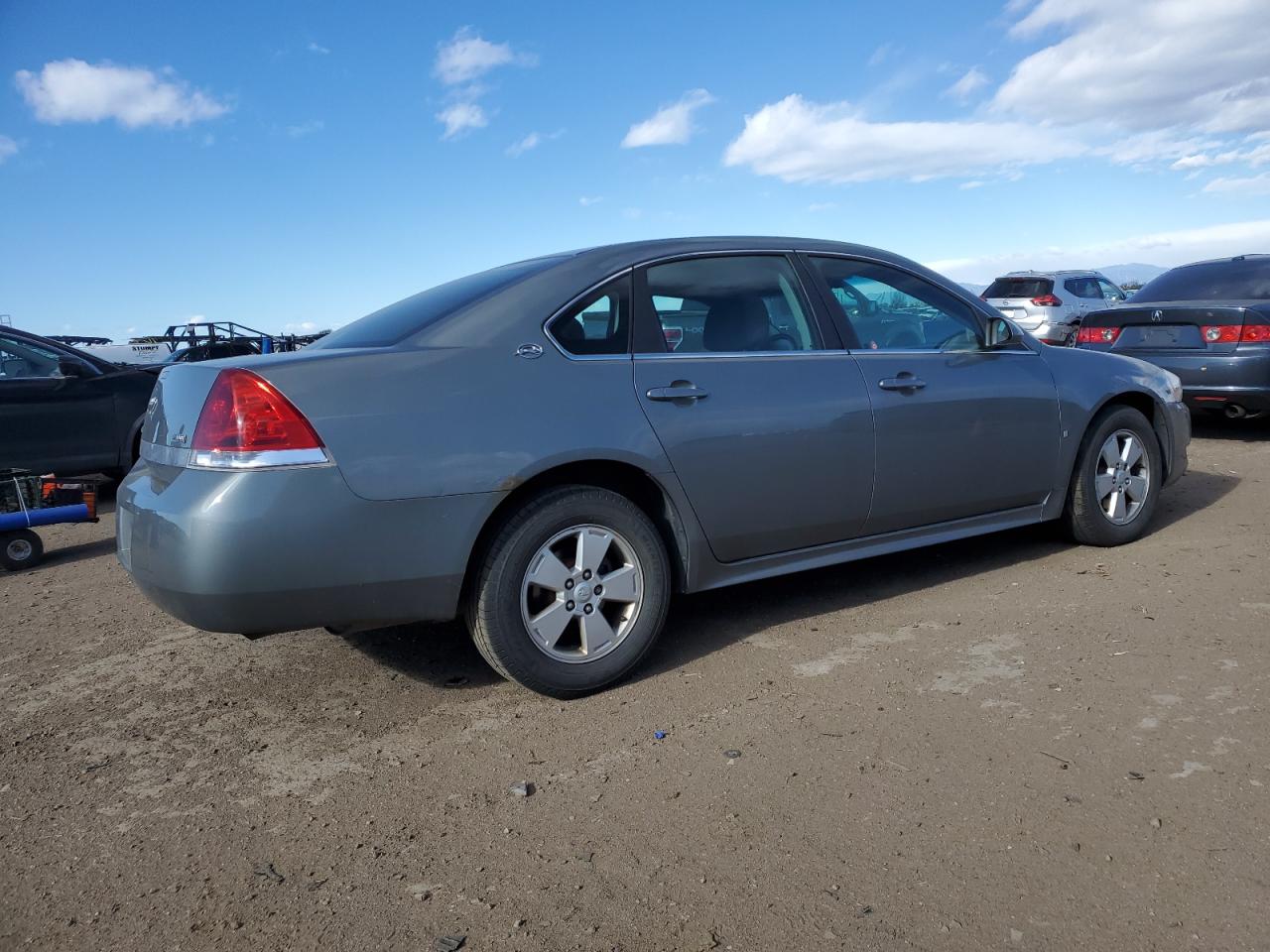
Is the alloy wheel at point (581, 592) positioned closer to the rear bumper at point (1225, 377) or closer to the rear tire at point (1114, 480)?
the rear tire at point (1114, 480)

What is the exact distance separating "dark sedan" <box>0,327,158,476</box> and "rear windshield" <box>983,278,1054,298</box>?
1494 cm

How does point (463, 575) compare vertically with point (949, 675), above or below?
above

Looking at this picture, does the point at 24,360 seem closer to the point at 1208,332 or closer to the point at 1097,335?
the point at 1097,335

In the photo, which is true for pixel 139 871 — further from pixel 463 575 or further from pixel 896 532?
pixel 896 532

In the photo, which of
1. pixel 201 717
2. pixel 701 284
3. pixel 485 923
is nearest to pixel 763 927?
pixel 485 923

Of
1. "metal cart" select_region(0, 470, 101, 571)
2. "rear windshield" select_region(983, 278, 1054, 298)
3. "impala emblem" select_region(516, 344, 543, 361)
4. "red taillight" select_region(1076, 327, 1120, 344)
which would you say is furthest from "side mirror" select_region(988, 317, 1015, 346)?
"rear windshield" select_region(983, 278, 1054, 298)

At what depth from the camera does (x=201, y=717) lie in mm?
3402

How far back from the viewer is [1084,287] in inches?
735

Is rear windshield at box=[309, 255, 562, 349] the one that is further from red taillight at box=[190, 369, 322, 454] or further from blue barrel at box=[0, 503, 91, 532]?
blue barrel at box=[0, 503, 91, 532]

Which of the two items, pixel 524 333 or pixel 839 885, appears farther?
pixel 524 333

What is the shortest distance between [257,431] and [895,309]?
9.03ft

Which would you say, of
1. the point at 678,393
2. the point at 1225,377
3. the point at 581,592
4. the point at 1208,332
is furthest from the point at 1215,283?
the point at 581,592

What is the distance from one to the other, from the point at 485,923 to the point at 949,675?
6.26 ft

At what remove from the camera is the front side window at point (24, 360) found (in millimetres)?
7477
